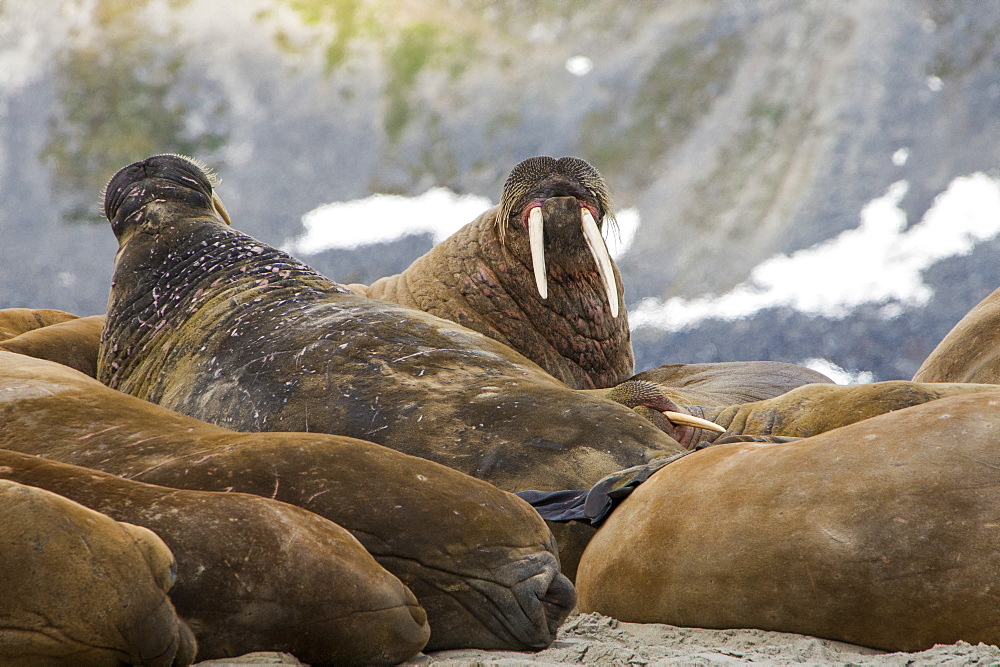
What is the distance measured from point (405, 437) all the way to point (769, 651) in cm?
162

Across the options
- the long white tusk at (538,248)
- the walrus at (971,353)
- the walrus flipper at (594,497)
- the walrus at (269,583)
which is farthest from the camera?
the long white tusk at (538,248)

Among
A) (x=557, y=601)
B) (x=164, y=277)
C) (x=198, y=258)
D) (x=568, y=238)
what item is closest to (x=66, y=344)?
(x=164, y=277)

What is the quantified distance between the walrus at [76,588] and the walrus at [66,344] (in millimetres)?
3560

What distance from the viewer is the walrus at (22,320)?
19.5 feet

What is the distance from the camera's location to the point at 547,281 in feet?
20.9

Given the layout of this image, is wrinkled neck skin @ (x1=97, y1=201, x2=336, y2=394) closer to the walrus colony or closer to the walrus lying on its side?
the walrus colony

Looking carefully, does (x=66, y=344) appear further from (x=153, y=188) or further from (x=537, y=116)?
(x=537, y=116)

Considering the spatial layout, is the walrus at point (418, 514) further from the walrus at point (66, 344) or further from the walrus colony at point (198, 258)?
the walrus at point (66, 344)

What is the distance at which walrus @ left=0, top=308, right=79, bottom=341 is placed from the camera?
596 cm

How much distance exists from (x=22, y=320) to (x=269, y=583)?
514cm

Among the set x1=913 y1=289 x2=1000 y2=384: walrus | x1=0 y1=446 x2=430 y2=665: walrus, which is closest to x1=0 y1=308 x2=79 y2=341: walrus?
x1=0 y1=446 x2=430 y2=665: walrus

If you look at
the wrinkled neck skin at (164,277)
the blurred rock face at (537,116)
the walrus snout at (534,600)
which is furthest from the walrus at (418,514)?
the blurred rock face at (537,116)

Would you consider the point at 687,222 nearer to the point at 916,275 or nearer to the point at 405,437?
the point at 916,275

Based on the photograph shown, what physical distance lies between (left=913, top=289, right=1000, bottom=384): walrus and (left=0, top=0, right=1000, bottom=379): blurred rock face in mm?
11349
